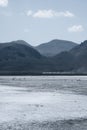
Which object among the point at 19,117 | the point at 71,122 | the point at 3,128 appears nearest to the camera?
the point at 3,128

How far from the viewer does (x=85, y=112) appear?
168 ft

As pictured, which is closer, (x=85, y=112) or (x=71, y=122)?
(x=71, y=122)

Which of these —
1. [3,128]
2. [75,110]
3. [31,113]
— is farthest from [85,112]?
[3,128]

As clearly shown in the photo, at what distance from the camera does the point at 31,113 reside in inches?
1966

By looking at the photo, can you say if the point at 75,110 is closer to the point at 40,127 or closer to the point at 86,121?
the point at 86,121

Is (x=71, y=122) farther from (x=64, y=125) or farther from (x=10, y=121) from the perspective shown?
(x=10, y=121)

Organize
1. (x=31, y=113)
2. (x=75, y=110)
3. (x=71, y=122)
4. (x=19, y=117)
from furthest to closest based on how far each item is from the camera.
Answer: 1. (x=75, y=110)
2. (x=31, y=113)
3. (x=19, y=117)
4. (x=71, y=122)

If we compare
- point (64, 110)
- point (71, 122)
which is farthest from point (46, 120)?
point (64, 110)

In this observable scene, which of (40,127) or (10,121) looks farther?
(10,121)

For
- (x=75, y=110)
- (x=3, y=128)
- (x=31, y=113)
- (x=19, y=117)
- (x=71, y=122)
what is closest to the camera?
(x=3, y=128)

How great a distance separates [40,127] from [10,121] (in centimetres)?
534

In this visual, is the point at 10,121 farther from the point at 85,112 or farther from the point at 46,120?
the point at 85,112

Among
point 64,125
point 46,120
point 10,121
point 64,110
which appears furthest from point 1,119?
point 64,110

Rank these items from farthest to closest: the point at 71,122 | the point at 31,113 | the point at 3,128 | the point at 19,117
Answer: the point at 31,113 < the point at 19,117 < the point at 71,122 < the point at 3,128
